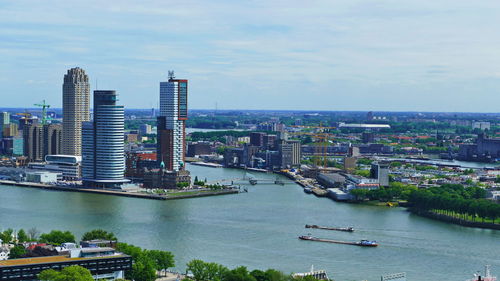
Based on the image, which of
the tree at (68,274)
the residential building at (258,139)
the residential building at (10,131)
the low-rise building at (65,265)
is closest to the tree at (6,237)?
the low-rise building at (65,265)

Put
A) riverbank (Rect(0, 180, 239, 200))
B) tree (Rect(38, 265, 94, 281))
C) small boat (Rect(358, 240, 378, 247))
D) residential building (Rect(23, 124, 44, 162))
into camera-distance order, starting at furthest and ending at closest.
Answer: residential building (Rect(23, 124, 44, 162)), riverbank (Rect(0, 180, 239, 200)), small boat (Rect(358, 240, 378, 247)), tree (Rect(38, 265, 94, 281))

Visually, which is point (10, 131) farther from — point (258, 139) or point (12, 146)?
point (258, 139)

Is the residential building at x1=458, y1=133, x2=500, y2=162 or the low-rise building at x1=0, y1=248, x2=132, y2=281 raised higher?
the residential building at x1=458, y1=133, x2=500, y2=162

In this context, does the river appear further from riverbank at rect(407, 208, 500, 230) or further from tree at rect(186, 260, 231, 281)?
tree at rect(186, 260, 231, 281)

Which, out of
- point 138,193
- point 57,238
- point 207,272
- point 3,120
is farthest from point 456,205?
point 3,120

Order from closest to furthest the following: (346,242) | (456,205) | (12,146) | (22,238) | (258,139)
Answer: (22,238) → (346,242) → (456,205) → (12,146) → (258,139)

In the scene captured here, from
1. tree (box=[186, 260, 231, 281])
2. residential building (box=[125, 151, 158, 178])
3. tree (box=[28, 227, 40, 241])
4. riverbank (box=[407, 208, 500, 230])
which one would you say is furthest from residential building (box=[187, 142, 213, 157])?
tree (box=[186, 260, 231, 281])
